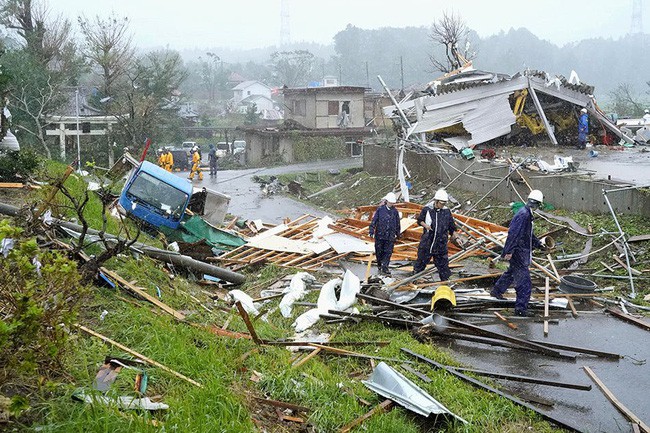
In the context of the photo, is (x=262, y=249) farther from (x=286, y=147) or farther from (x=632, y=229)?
(x=286, y=147)

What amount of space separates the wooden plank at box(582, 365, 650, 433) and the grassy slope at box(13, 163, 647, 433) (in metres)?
0.87

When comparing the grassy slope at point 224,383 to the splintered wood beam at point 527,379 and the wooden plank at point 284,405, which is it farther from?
the splintered wood beam at point 527,379

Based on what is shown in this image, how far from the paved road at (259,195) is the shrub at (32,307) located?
16.1 metres

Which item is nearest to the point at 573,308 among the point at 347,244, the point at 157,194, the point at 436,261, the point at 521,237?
the point at 521,237

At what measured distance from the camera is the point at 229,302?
31.4 ft

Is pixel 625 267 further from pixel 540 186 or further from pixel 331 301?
pixel 331 301

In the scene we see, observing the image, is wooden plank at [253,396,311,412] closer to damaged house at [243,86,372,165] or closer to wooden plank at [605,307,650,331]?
wooden plank at [605,307,650,331]

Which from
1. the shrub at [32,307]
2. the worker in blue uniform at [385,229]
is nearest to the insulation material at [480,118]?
the worker in blue uniform at [385,229]

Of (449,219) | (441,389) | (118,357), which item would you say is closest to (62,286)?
(118,357)

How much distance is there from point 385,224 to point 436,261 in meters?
1.22

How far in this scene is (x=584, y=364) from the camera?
7.01 metres

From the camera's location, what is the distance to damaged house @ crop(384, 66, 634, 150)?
22703mm

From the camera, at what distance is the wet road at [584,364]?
19.3 feet

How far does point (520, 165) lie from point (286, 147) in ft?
95.9
